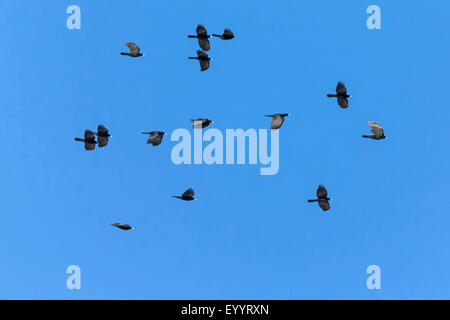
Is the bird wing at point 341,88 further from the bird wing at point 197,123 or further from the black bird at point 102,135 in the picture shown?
the black bird at point 102,135

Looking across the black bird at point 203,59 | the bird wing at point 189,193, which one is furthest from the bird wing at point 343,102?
the bird wing at point 189,193

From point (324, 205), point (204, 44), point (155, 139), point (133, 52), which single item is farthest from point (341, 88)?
point (133, 52)

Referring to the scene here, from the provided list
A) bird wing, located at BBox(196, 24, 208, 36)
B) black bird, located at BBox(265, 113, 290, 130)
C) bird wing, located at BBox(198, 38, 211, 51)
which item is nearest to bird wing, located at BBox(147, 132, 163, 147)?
bird wing, located at BBox(198, 38, 211, 51)

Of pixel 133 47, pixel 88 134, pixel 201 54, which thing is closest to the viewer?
pixel 88 134

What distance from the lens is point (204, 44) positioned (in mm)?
50125

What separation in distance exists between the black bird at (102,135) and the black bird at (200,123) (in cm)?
466

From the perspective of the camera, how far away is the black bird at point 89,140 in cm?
4997

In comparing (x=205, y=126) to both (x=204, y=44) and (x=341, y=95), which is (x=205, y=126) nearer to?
(x=204, y=44)

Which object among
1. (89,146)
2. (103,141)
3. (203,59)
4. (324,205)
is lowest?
(324,205)

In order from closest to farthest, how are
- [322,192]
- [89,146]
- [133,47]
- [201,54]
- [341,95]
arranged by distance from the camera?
[341,95] → [322,192] → [89,146] → [201,54] → [133,47]

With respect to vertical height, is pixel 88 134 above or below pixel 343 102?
below

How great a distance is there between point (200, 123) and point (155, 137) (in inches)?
100

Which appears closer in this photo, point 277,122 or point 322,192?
point 322,192
